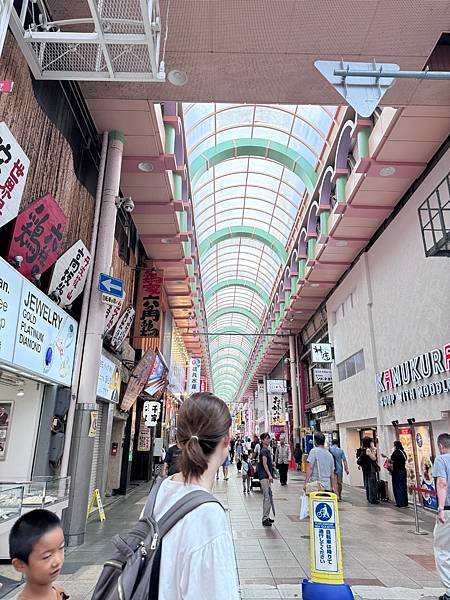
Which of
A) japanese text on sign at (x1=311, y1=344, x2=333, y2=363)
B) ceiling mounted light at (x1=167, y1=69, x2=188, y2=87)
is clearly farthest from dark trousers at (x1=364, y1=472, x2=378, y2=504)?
ceiling mounted light at (x1=167, y1=69, x2=188, y2=87)

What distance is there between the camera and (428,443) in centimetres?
964

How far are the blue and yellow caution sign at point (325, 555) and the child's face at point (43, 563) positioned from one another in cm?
308

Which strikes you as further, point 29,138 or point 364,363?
point 364,363

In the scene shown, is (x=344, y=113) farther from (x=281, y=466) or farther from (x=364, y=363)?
(x=281, y=466)

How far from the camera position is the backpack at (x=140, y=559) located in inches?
43.8

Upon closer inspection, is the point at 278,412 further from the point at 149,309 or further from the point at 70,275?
the point at 70,275

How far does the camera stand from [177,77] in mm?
6742

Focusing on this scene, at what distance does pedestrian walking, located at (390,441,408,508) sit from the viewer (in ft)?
33.7

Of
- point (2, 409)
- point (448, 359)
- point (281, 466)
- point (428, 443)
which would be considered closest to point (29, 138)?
point (2, 409)

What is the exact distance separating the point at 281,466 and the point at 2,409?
11379mm

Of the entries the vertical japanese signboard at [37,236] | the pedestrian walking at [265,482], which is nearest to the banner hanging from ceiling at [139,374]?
the pedestrian walking at [265,482]

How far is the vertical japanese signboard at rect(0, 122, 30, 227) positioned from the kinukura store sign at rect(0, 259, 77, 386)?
0.54m

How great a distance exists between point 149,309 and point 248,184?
27.6ft

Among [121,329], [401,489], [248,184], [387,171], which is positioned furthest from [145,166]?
[401,489]
